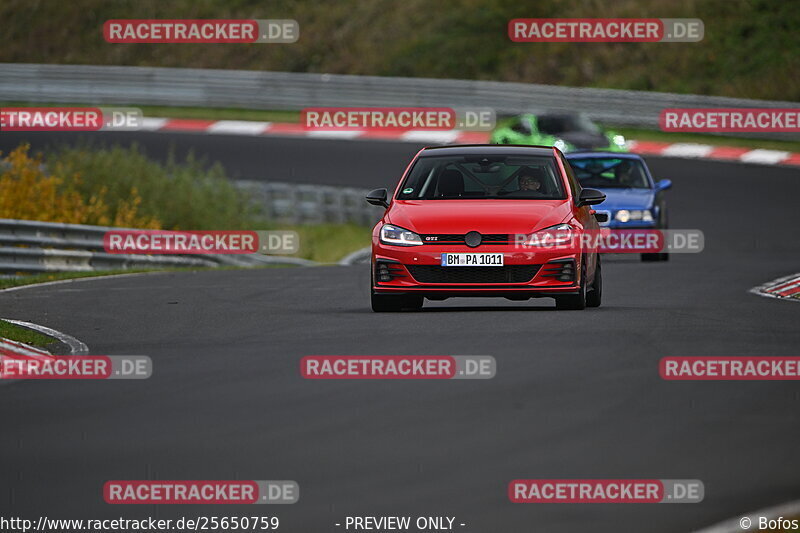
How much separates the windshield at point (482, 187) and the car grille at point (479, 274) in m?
0.99

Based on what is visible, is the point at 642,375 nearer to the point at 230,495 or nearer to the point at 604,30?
the point at 230,495

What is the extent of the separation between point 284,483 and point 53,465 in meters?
1.25

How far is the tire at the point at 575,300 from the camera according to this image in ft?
46.1

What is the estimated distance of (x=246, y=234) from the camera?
29359mm

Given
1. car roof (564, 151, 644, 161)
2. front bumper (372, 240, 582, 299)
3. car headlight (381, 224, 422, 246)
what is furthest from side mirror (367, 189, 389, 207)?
car roof (564, 151, 644, 161)

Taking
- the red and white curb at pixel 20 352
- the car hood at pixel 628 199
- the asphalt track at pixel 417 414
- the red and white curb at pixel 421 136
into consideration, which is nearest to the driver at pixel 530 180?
the asphalt track at pixel 417 414

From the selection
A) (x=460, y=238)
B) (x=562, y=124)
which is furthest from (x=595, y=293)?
(x=562, y=124)

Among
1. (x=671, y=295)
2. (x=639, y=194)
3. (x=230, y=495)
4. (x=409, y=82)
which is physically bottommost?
(x=230, y=495)

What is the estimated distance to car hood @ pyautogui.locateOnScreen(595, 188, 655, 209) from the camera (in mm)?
22312

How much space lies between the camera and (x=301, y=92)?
4334cm

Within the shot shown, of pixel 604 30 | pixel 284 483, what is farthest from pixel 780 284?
pixel 604 30

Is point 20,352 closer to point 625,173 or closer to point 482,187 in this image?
point 482,187

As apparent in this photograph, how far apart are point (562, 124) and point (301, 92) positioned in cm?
1163

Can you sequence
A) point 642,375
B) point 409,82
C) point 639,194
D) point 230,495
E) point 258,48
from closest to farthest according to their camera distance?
point 230,495 → point 642,375 → point 639,194 → point 409,82 → point 258,48
